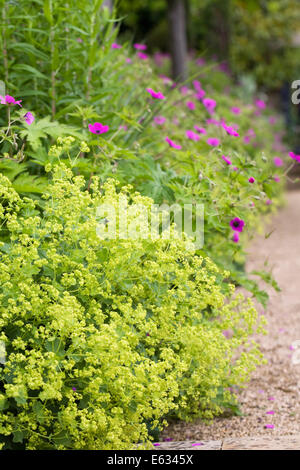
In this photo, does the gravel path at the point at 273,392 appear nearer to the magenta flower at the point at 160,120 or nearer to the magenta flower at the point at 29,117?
the magenta flower at the point at 160,120

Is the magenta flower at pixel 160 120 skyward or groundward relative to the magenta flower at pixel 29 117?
skyward

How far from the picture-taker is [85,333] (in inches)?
83.7

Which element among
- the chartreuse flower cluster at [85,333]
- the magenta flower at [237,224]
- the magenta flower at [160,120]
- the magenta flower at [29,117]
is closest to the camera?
the chartreuse flower cluster at [85,333]

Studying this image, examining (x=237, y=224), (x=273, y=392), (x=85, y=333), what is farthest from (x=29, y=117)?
(x=273, y=392)

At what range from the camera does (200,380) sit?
234cm

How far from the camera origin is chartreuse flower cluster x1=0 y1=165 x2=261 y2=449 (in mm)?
1911

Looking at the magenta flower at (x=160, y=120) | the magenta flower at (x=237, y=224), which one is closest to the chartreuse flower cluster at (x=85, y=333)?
the magenta flower at (x=237, y=224)

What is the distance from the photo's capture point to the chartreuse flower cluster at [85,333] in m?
1.91

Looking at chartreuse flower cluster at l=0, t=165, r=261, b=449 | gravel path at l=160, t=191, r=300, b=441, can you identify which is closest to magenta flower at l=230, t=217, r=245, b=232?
gravel path at l=160, t=191, r=300, b=441

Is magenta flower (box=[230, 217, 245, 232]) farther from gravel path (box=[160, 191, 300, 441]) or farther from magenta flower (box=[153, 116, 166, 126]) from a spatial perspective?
magenta flower (box=[153, 116, 166, 126])

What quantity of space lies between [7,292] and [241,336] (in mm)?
1083

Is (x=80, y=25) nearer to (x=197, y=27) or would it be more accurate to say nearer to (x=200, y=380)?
(x=200, y=380)

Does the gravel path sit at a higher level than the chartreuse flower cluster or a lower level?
lower
